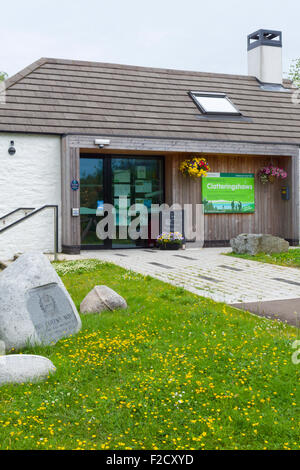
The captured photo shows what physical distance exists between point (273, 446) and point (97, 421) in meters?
1.20

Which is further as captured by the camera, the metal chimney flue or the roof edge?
the metal chimney flue

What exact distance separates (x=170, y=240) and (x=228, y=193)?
248 centimetres

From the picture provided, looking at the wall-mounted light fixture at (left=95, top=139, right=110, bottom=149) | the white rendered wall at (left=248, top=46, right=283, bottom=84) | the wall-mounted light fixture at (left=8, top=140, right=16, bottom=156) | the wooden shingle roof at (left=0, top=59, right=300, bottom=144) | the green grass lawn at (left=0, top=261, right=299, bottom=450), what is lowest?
the green grass lawn at (left=0, top=261, right=299, bottom=450)

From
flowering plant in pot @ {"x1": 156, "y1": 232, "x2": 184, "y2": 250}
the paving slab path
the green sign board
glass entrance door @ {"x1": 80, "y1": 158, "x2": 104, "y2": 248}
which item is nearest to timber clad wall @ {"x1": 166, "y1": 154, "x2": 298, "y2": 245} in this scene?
the green sign board

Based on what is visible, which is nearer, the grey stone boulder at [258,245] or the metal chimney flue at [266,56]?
the grey stone boulder at [258,245]

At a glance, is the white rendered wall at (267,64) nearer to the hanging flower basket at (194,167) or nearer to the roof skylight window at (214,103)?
the roof skylight window at (214,103)

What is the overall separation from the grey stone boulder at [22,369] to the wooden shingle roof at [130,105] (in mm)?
8959

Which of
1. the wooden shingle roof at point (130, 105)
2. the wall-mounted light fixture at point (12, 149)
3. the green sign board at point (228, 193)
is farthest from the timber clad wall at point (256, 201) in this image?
the wall-mounted light fixture at point (12, 149)

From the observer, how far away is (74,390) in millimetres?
4094

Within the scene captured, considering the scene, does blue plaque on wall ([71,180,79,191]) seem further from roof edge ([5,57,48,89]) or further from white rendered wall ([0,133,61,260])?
roof edge ([5,57,48,89])

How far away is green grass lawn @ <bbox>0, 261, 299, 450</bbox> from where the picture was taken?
340 cm

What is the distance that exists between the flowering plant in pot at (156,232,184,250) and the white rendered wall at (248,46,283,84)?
7115 millimetres

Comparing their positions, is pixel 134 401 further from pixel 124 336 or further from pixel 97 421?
pixel 124 336

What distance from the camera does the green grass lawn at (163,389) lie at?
11.2 ft
